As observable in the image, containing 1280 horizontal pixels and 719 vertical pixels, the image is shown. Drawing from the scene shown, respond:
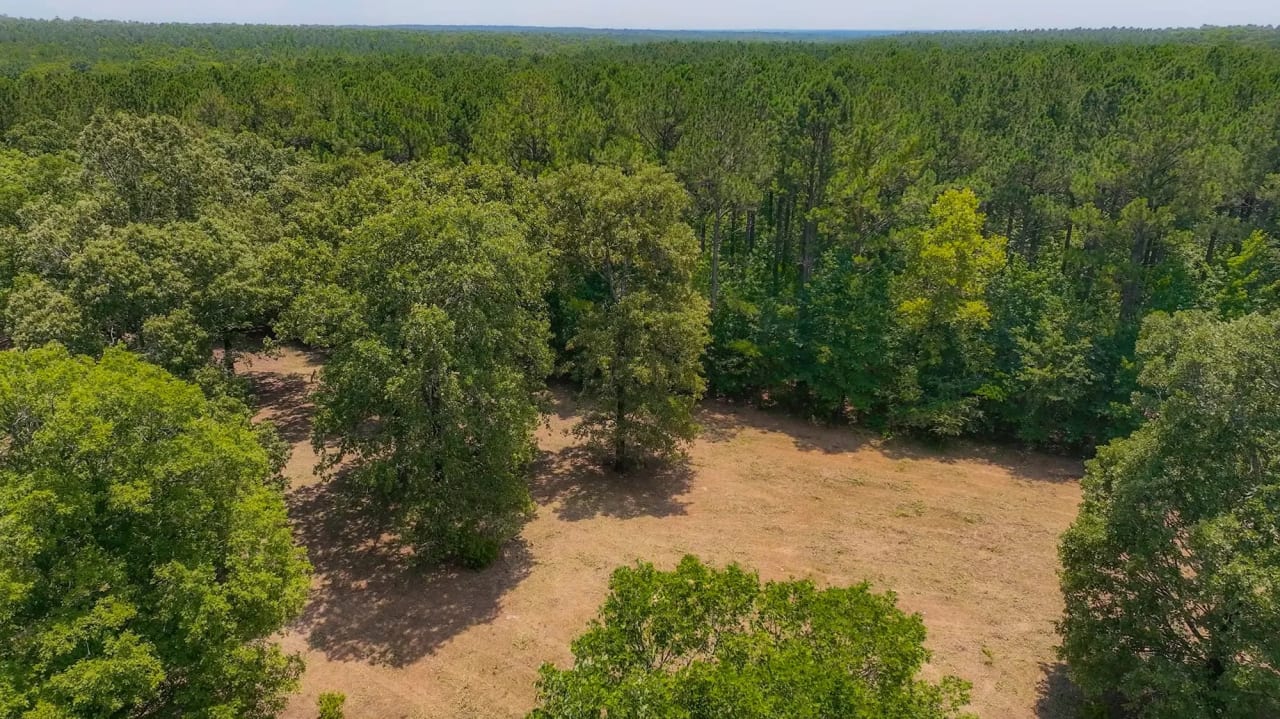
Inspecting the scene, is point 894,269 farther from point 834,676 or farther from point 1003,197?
point 834,676

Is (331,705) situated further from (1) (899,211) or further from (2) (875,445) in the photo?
(1) (899,211)

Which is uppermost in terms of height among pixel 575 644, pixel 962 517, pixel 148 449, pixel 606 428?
pixel 148 449

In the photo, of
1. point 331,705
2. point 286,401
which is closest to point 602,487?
point 331,705

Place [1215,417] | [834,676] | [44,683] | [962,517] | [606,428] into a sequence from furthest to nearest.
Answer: [606,428] → [962,517] → [1215,417] → [44,683] → [834,676]

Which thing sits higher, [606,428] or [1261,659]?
[1261,659]

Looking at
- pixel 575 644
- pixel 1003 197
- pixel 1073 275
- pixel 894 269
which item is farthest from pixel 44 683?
pixel 1003 197

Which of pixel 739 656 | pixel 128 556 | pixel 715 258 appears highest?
pixel 715 258

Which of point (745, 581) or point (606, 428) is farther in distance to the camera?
point (606, 428)
